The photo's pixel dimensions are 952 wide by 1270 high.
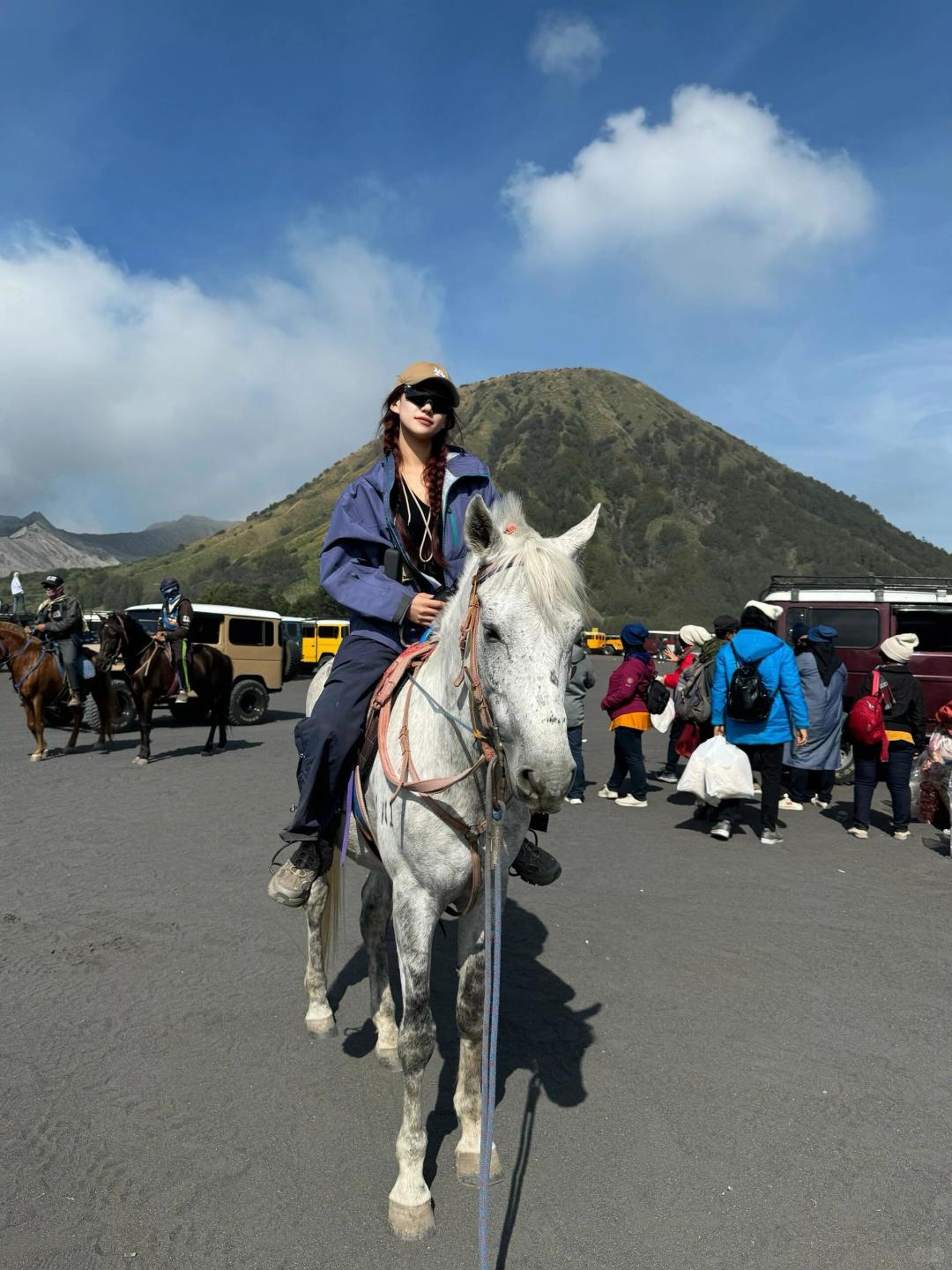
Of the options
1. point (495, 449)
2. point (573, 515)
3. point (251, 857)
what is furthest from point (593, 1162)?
point (495, 449)

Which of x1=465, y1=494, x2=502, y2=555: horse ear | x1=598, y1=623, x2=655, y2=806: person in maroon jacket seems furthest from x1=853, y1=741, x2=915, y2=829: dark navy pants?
x1=465, y1=494, x2=502, y2=555: horse ear

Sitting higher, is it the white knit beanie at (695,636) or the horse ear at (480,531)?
the horse ear at (480,531)

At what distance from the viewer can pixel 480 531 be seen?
2268 mm

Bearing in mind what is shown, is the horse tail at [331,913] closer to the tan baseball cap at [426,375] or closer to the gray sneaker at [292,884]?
the gray sneaker at [292,884]

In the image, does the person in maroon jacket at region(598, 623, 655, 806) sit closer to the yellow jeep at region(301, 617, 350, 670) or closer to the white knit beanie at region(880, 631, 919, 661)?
the white knit beanie at region(880, 631, 919, 661)

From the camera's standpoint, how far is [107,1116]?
2932mm

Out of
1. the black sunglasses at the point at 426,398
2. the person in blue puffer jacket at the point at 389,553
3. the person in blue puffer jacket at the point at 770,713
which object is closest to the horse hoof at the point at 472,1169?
the person in blue puffer jacket at the point at 389,553

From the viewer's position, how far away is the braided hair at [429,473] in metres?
3.09

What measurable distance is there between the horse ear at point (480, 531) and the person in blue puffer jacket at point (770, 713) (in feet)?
18.1

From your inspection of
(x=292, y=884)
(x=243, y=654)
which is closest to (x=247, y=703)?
(x=243, y=654)

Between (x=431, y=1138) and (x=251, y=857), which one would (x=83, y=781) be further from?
(x=431, y=1138)

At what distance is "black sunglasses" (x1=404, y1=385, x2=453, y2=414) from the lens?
3.08 metres

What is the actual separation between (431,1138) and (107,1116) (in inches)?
52.1

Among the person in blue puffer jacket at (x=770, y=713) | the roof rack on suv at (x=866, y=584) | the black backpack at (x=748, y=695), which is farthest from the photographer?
the roof rack on suv at (x=866, y=584)
